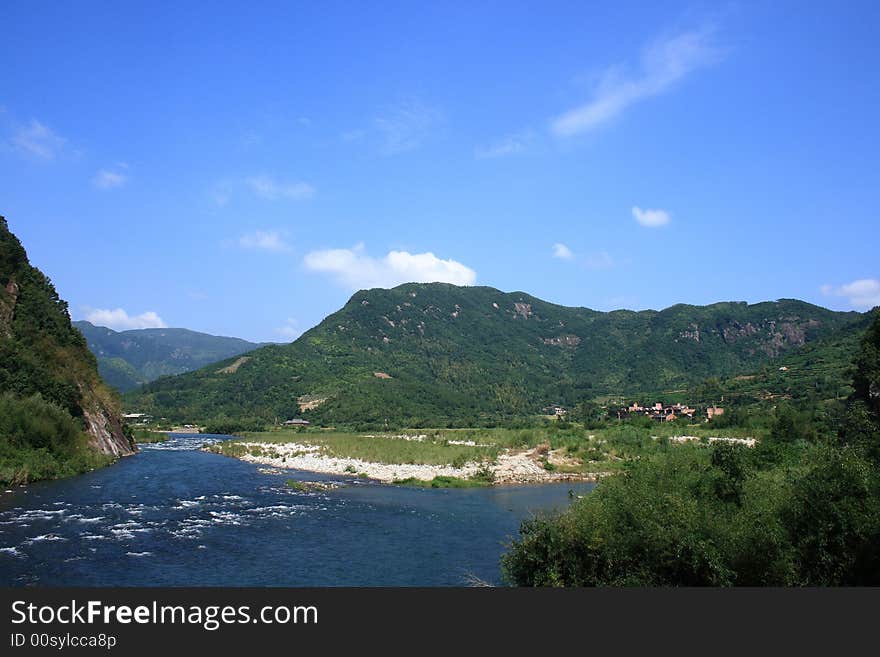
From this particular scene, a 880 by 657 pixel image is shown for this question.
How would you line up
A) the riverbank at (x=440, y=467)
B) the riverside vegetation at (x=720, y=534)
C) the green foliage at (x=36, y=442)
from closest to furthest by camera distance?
1. the riverside vegetation at (x=720, y=534)
2. the green foliage at (x=36, y=442)
3. the riverbank at (x=440, y=467)

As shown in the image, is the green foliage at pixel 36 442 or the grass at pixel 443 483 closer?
the green foliage at pixel 36 442

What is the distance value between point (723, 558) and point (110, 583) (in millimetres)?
21319

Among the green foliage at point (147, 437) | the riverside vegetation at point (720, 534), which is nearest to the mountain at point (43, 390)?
the green foliage at point (147, 437)

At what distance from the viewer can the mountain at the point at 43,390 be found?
143 feet

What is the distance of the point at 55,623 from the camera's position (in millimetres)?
11914

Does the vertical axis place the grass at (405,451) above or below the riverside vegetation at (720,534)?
below

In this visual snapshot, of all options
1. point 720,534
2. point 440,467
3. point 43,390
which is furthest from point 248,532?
point 43,390

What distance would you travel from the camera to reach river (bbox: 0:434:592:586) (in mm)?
24500

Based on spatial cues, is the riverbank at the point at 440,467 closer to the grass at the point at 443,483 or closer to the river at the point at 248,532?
→ the grass at the point at 443,483

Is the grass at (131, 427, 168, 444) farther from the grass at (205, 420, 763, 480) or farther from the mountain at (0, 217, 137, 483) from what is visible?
the mountain at (0, 217, 137, 483)

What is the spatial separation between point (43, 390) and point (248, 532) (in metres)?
30.1

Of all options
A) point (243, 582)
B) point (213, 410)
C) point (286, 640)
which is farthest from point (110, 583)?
point (213, 410)

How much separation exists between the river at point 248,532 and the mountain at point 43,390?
2791mm

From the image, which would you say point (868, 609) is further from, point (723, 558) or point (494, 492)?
point (494, 492)
